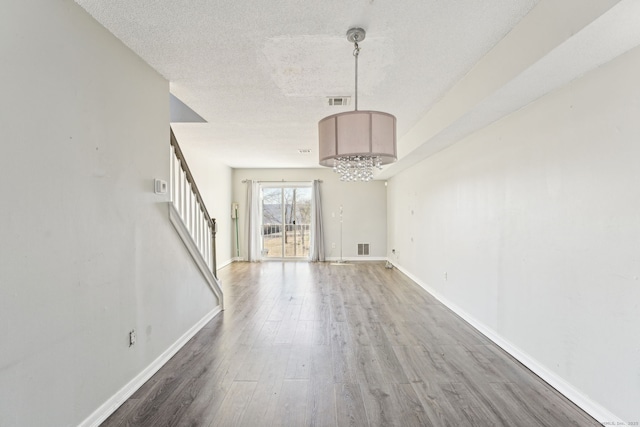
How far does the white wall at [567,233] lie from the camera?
173 cm

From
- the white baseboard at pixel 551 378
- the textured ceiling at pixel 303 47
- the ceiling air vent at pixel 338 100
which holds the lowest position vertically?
the white baseboard at pixel 551 378

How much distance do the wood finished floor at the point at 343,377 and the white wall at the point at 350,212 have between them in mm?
3947

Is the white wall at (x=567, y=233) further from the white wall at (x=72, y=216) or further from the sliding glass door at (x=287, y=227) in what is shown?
the sliding glass door at (x=287, y=227)

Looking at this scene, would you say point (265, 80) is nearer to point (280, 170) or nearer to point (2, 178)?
point (2, 178)

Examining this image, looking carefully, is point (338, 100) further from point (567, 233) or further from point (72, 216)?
point (72, 216)

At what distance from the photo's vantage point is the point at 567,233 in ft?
7.02

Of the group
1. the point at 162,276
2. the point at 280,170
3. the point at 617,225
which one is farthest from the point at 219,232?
the point at 617,225

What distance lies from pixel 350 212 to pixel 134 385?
6.32 metres

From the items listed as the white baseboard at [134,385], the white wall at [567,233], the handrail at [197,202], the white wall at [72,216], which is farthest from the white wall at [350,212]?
the white wall at [72,216]

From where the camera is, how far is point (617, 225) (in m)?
1.78

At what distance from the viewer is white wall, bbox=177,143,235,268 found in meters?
5.78

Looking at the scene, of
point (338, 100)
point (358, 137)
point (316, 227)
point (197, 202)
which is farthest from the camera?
point (316, 227)

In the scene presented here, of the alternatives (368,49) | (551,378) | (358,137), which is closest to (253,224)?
(368,49)

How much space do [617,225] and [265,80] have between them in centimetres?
279
